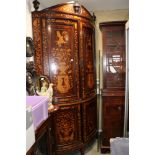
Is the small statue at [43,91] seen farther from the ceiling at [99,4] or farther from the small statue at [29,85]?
the ceiling at [99,4]

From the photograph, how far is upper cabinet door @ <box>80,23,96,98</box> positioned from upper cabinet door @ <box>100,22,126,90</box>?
18cm

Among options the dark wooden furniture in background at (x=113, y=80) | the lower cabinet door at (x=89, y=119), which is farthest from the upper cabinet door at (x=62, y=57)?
the dark wooden furniture in background at (x=113, y=80)

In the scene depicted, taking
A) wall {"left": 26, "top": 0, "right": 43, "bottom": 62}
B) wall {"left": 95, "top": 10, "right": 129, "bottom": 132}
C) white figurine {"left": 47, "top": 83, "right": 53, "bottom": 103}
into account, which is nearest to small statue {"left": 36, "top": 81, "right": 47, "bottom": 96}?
white figurine {"left": 47, "top": 83, "right": 53, "bottom": 103}

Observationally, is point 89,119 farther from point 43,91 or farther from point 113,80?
point 43,91

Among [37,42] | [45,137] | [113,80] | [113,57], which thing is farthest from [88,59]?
[45,137]

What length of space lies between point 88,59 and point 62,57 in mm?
458

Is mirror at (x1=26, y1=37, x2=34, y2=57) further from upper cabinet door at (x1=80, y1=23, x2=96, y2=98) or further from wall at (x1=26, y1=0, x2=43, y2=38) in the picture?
upper cabinet door at (x1=80, y1=23, x2=96, y2=98)

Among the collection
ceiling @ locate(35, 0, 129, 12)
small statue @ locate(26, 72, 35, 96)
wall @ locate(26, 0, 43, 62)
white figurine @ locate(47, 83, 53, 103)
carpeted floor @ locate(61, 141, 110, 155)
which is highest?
ceiling @ locate(35, 0, 129, 12)

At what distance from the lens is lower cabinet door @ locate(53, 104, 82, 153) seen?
2.46 meters

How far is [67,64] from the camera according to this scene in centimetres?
248

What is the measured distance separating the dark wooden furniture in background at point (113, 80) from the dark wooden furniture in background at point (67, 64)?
261mm
